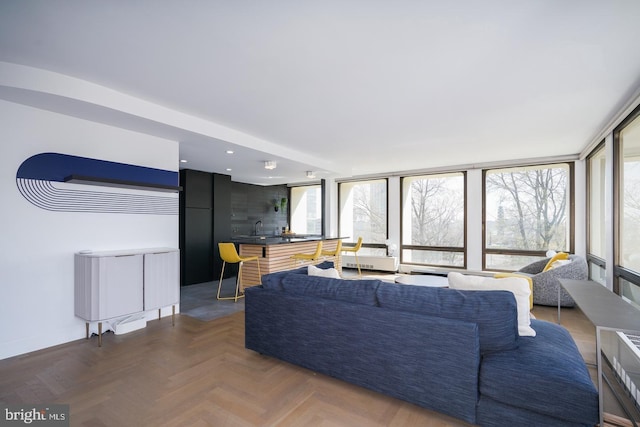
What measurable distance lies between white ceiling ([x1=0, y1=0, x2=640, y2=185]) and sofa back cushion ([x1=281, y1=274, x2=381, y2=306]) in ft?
5.91

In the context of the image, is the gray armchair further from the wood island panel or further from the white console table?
Answer: the white console table

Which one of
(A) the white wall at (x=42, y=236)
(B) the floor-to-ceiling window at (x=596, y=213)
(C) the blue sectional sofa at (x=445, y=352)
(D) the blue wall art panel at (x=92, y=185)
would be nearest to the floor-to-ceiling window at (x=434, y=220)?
(B) the floor-to-ceiling window at (x=596, y=213)

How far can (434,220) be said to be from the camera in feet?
23.3

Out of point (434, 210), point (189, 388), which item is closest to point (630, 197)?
point (434, 210)

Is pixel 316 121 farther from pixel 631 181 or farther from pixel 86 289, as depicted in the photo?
pixel 631 181

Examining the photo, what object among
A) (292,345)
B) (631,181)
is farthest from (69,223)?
(631,181)

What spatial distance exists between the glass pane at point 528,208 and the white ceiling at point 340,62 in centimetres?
185

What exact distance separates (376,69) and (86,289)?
3.62 meters

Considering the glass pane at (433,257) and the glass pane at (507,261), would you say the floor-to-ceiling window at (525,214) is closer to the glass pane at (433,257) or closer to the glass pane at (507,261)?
the glass pane at (507,261)

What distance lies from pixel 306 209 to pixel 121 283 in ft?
21.3

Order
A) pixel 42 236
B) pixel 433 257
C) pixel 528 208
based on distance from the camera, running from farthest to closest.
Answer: pixel 433 257
pixel 528 208
pixel 42 236

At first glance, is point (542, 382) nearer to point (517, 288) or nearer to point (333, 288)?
point (517, 288)

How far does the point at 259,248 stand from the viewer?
17.2 ft

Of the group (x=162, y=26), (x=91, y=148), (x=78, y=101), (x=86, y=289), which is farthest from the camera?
(x=91, y=148)
